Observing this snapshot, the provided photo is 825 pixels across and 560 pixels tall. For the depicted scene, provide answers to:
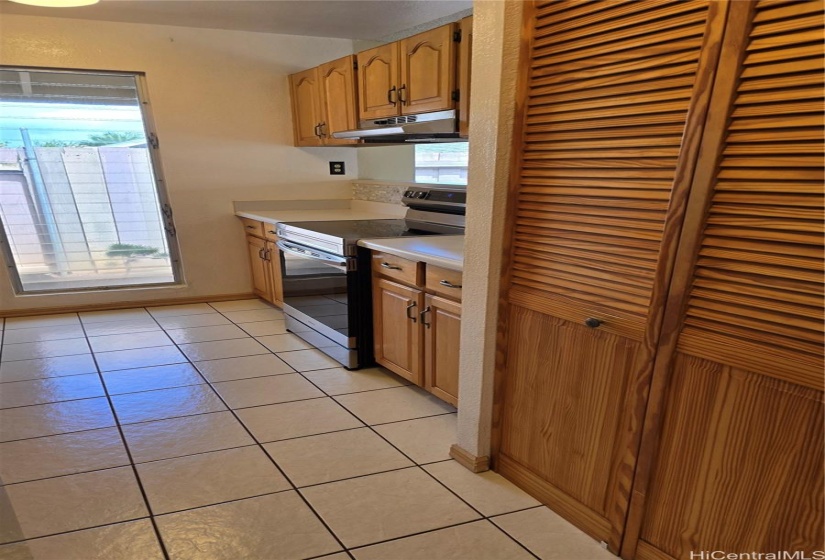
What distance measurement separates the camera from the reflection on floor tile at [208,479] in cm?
181

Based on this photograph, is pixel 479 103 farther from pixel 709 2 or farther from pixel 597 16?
pixel 709 2

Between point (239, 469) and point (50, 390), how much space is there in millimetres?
1443

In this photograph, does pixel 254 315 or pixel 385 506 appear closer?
pixel 385 506

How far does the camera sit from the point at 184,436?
2234 mm

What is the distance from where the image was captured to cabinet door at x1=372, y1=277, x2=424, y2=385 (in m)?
2.55

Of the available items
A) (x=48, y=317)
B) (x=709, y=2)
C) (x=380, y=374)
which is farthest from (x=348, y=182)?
(x=709, y=2)

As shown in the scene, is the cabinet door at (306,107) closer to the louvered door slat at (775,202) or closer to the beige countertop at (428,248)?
the beige countertop at (428,248)

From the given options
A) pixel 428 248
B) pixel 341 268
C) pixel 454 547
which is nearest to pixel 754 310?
pixel 454 547

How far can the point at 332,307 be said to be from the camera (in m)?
3.03

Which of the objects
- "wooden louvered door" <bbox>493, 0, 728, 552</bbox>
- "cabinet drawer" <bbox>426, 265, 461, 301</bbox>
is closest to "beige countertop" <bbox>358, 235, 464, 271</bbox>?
"cabinet drawer" <bbox>426, 265, 461, 301</bbox>

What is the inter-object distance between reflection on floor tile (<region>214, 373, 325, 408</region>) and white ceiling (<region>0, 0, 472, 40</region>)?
2437mm

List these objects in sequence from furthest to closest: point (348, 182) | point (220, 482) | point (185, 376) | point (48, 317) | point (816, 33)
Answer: point (348, 182), point (48, 317), point (185, 376), point (220, 482), point (816, 33)

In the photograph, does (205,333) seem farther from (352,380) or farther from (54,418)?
(352,380)

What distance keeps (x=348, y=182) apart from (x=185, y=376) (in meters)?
2.48
